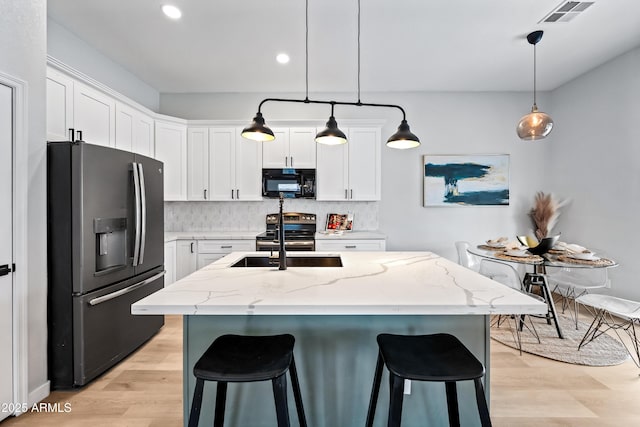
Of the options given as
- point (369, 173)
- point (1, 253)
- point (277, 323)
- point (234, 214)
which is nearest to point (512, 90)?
point (369, 173)

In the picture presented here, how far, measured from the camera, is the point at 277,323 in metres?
1.50

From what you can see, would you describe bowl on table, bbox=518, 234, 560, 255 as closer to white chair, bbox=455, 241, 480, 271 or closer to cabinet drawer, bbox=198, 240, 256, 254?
white chair, bbox=455, 241, 480, 271

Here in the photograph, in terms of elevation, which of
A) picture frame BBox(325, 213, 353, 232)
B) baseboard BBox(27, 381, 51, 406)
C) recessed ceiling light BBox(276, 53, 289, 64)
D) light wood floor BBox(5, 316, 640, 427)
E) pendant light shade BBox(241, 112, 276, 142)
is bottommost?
light wood floor BBox(5, 316, 640, 427)

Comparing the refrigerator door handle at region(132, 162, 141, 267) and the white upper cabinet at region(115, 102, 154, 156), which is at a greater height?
the white upper cabinet at region(115, 102, 154, 156)

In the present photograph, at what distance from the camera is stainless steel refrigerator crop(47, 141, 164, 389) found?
2023mm

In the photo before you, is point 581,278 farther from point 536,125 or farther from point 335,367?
point 335,367

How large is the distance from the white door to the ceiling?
1.33 meters

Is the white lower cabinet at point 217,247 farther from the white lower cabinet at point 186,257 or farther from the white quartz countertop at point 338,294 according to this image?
the white quartz countertop at point 338,294

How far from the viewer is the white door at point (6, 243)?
5.65 ft

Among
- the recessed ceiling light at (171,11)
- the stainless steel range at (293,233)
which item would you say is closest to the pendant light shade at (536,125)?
the stainless steel range at (293,233)

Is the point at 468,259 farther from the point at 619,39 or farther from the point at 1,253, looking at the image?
the point at 1,253

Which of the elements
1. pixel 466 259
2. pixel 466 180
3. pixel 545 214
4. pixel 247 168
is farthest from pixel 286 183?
pixel 545 214

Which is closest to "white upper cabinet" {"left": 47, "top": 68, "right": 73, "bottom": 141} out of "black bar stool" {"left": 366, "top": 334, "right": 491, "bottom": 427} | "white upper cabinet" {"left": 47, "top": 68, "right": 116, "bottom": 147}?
"white upper cabinet" {"left": 47, "top": 68, "right": 116, "bottom": 147}

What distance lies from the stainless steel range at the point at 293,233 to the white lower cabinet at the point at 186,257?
31.4 inches
